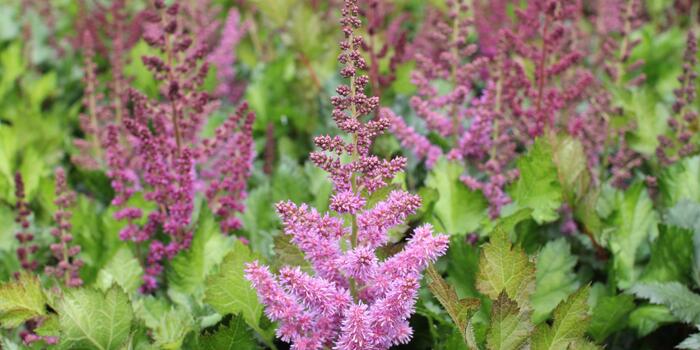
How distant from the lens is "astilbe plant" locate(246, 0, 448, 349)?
1553 millimetres

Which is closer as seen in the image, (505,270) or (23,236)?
(505,270)

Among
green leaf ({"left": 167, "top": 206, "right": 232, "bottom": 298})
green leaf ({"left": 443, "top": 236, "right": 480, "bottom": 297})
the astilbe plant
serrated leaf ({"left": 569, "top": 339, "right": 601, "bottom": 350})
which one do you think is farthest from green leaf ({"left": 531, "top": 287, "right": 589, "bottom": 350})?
green leaf ({"left": 167, "top": 206, "right": 232, "bottom": 298})

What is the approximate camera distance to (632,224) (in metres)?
2.41

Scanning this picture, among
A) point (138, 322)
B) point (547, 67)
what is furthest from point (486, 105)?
point (138, 322)

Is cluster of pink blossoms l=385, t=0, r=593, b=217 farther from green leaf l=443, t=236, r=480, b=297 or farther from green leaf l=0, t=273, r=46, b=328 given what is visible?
green leaf l=0, t=273, r=46, b=328

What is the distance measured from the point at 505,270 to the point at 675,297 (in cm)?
58

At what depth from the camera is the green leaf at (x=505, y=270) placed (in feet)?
5.81

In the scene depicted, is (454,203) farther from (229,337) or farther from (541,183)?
(229,337)

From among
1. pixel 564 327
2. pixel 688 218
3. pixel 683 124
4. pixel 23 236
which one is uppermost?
pixel 683 124

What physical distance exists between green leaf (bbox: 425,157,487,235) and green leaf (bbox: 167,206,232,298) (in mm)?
669

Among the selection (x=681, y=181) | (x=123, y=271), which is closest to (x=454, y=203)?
(x=681, y=181)

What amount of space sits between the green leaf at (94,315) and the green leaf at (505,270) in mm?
890

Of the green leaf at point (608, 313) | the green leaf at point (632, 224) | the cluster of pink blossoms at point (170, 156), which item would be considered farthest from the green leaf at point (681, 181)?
the cluster of pink blossoms at point (170, 156)

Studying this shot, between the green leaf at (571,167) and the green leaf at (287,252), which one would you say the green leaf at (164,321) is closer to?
the green leaf at (287,252)
